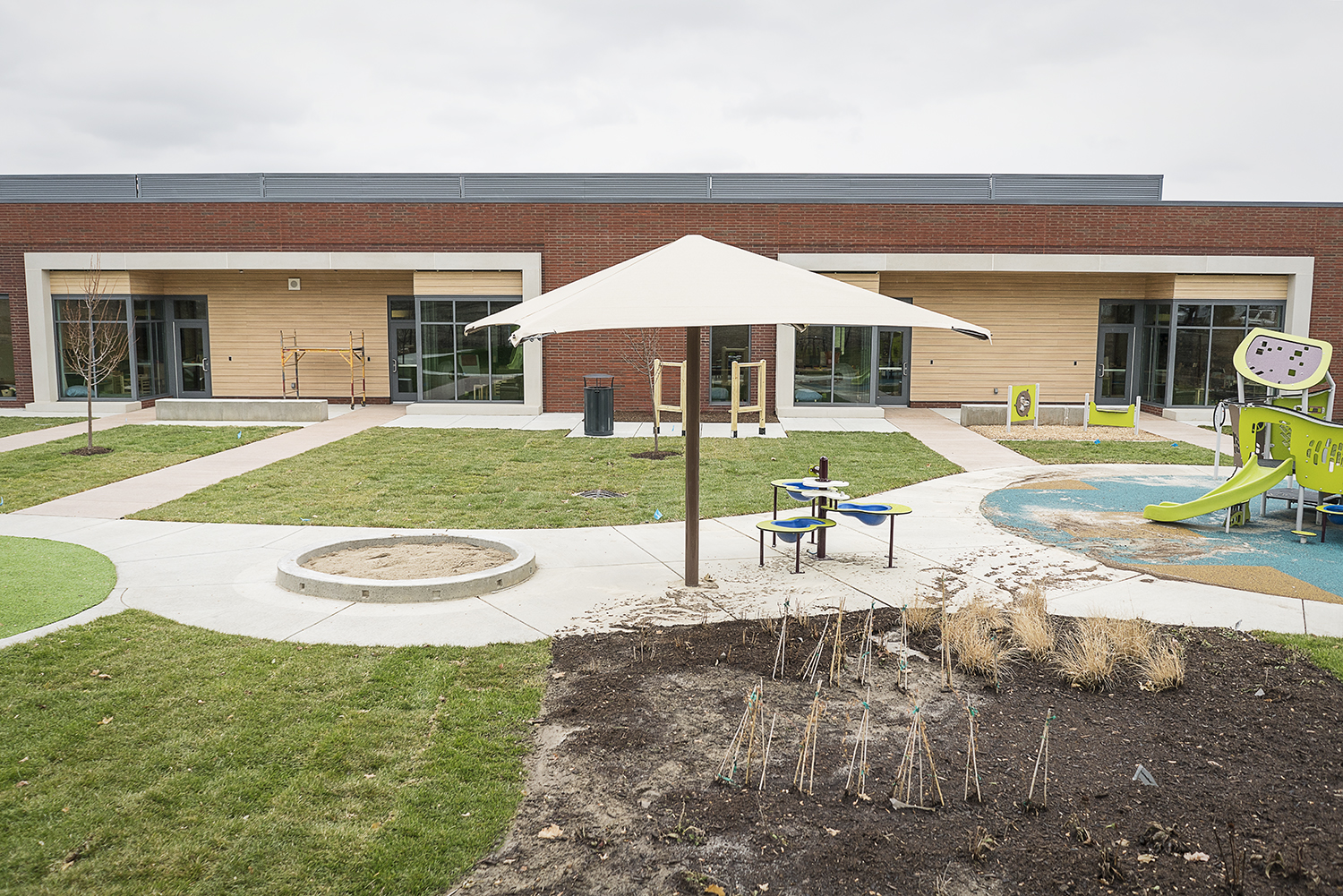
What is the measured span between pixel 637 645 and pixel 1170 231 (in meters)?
22.4

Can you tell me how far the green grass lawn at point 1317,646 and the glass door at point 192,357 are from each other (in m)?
26.3

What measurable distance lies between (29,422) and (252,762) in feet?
68.0

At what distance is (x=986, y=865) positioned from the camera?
4.02m

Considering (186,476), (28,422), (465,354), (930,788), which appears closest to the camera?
(930,788)

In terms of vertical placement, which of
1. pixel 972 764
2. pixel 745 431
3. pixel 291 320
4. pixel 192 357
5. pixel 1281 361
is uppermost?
pixel 291 320

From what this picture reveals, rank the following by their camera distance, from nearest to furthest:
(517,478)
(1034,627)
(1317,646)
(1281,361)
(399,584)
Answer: (1034,627) → (1317,646) → (399,584) → (1281,361) → (517,478)

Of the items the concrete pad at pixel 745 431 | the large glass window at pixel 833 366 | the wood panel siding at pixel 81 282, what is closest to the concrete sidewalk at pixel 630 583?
the concrete pad at pixel 745 431

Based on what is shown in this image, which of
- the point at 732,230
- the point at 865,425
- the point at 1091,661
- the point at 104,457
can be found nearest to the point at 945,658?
the point at 1091,661

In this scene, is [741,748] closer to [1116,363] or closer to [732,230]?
[732,230]

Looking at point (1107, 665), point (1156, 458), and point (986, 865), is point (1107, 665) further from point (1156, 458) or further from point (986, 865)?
point (1156, 458)

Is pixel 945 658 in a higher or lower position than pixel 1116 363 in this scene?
lower

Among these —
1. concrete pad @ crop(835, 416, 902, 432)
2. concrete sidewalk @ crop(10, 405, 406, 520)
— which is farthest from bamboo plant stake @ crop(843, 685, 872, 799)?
concrete pad @ crop(835, 416, 902, 432)

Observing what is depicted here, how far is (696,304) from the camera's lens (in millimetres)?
6789

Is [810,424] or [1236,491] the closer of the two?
[1236,491]
